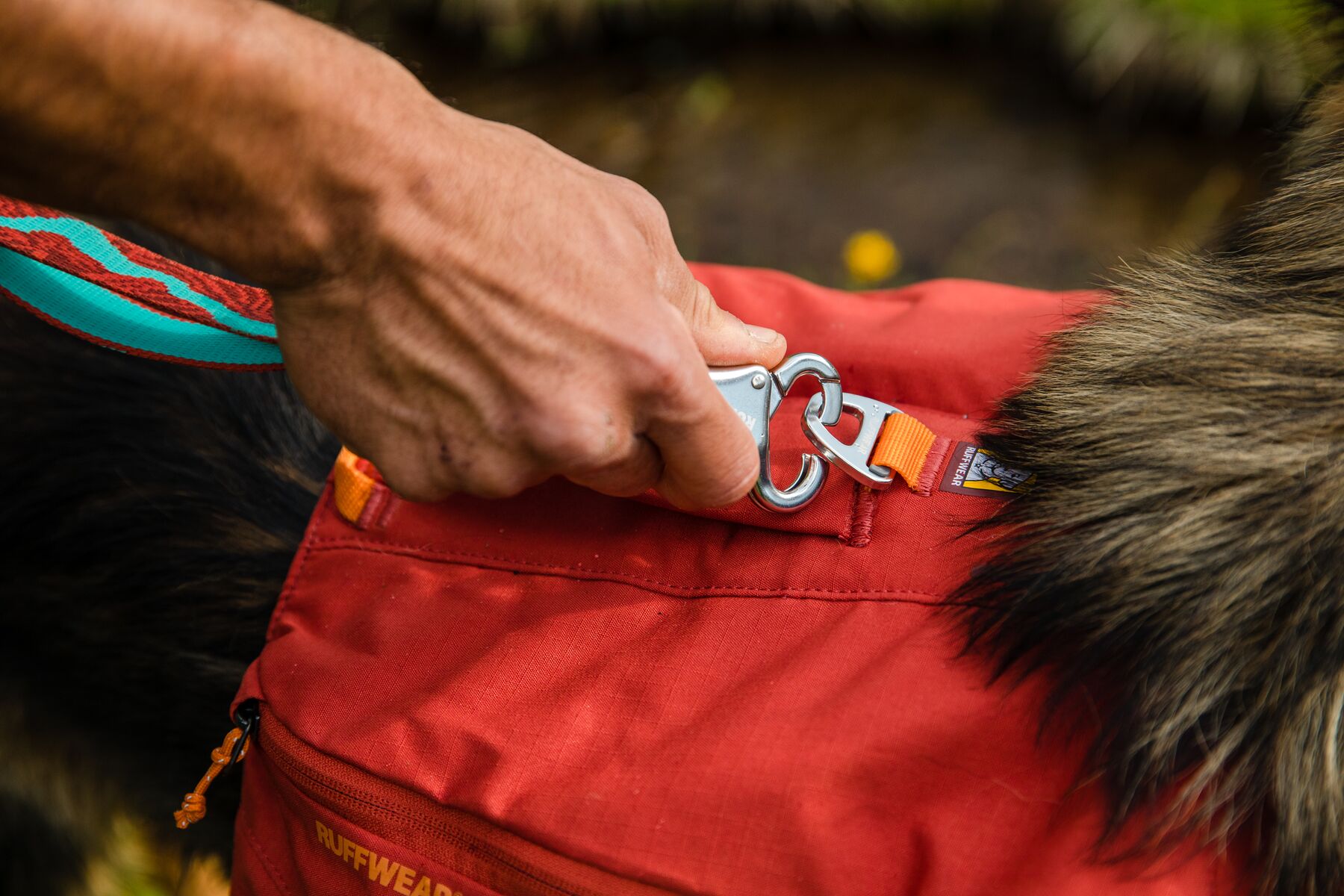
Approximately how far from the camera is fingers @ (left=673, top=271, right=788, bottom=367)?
0.72 metres

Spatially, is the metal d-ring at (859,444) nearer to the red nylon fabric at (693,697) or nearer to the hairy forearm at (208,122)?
the red nylon fabric at (693,697)

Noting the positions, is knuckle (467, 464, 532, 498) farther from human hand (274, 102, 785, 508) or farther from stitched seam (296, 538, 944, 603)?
stitched seam (296, 538, 944, 603)

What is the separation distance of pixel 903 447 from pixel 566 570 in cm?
28

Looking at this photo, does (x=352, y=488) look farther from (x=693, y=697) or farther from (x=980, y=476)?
(x=980, y=476)

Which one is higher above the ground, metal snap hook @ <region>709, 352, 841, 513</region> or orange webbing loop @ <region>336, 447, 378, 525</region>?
metal snap hook @ <region>709, 352, 841, 513</region>

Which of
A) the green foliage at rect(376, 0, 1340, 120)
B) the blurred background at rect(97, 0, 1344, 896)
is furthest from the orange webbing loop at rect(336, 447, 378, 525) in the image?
the green foliage at rect(376, 0, 1340, 120)

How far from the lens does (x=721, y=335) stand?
74 centimetres

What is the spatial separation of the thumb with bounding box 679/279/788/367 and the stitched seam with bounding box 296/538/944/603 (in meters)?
0.17

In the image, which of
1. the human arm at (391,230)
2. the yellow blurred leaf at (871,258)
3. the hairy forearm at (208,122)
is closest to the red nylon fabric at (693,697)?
the human arm at (391,230)

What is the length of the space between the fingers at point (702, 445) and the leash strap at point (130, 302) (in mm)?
367

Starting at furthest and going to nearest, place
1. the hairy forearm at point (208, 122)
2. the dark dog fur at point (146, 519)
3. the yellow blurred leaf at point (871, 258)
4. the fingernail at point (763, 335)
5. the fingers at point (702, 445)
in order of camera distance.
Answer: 1. the yellow blurred leaf at point (871, 258)
2. the dark dog fur at point (146, 519)
3. the fingernail at point (763, 335)
4. the fingers at point (702, 445)
5. the hairy forearm at point (208, 122)

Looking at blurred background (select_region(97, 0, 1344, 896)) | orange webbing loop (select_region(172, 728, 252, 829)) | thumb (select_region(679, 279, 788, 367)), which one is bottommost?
orange webbing loop (select_region(172, 728, 252, 829))

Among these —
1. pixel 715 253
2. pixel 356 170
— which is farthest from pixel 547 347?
pixel 715 253

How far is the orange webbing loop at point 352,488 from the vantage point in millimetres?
870
